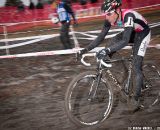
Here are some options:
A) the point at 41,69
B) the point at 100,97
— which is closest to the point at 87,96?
the point at 100,97

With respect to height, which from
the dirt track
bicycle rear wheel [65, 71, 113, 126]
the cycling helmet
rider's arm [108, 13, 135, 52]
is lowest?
the dirt track

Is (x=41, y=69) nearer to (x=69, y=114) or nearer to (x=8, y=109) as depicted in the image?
(x=8, y=109)

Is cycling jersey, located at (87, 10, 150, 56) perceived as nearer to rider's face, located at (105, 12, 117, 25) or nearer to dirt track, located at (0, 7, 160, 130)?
rider's face, located at (105, 12, 117, 25)

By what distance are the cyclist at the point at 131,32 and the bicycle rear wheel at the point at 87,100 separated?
1.60ft

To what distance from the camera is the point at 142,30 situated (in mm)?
5984

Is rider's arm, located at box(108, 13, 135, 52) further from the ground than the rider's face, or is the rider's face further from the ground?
the rider's face

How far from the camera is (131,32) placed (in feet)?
18.6

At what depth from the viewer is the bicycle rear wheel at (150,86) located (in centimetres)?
636

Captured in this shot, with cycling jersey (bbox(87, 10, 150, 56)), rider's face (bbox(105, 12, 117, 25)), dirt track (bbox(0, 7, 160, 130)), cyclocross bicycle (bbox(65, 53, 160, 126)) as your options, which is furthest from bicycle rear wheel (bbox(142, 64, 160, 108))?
rider's face (bbox(105, 12, 117, 25))

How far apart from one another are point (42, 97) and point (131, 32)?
2899 millimetres

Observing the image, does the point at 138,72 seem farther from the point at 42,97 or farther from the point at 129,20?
the point at 42,97

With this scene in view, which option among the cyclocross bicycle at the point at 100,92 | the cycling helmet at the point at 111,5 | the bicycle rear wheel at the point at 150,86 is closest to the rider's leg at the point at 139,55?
the cyclocross bicycle at the point at 100,92

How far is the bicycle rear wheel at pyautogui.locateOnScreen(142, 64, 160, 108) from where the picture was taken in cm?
636

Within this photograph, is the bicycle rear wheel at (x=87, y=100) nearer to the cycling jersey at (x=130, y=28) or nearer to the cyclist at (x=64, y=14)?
the cycling jersey at (x=130, y=28)
